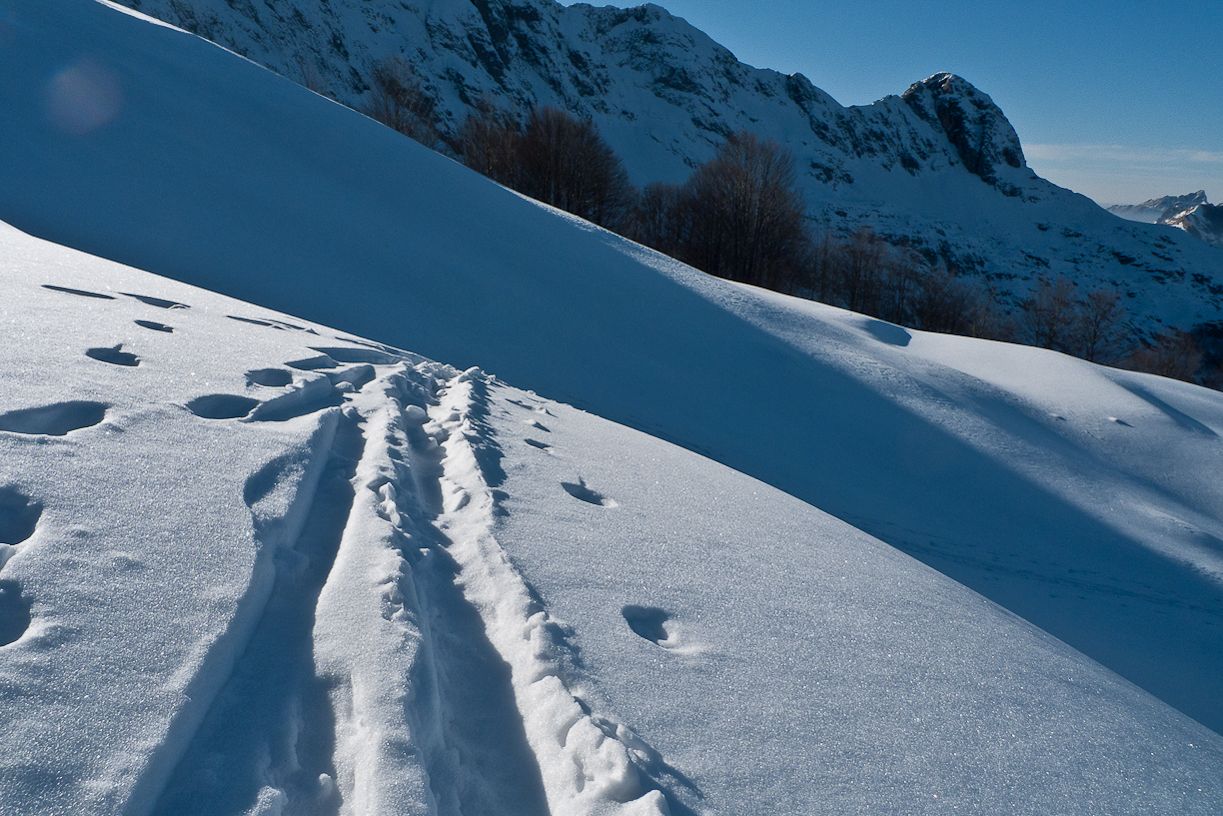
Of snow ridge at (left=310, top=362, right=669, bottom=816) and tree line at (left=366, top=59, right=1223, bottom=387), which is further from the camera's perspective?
tree line at (left=366, top=59, right=1223, bottom=387)

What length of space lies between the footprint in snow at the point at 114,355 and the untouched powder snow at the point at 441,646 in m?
0.04

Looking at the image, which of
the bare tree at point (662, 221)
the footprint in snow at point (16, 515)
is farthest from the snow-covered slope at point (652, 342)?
the bare tree at point (662, 221)

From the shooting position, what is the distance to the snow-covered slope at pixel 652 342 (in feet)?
19.1

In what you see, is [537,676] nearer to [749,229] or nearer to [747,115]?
[749,229]

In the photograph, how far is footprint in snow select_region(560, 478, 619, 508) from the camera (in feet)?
10.1

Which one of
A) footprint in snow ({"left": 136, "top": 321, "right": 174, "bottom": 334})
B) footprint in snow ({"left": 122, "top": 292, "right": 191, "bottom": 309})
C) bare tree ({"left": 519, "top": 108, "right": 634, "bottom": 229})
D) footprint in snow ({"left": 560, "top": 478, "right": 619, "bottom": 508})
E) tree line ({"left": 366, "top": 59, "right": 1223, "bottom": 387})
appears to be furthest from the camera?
tree line ({"left": 366, "top": 59, "right": 1223, "bottom": 387})

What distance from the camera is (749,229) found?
23766 mm

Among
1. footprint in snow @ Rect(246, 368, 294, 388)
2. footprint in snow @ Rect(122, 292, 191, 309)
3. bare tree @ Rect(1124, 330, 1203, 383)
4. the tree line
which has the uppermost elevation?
the tree line

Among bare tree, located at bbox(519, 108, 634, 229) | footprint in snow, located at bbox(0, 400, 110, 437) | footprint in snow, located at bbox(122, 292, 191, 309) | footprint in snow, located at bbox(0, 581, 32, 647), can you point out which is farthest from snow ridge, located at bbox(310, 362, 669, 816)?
bare tree, located at bbox(519, 108, 634, 229)

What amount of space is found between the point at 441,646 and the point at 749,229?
2358 cm

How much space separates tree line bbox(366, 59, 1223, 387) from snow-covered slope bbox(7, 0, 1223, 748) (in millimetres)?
13976

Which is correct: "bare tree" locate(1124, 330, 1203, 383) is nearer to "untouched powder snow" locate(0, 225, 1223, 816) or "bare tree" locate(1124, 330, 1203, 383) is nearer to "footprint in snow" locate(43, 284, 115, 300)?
"untouched powder snow" locate(0, 225, 1223, 816)

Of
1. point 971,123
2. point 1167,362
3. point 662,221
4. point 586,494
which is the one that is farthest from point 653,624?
point 971,123

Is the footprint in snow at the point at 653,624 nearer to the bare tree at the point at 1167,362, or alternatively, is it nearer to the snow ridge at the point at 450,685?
the snow ridge at the point at 450,685
